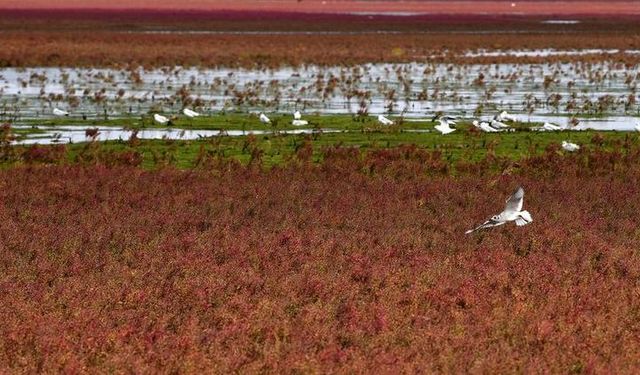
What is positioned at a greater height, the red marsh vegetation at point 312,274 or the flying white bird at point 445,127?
the red marsh vegetation at point 312,274

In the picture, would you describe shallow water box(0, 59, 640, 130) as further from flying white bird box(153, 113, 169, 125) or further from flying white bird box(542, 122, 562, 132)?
flying white bird box(153, 113, 169, 125)

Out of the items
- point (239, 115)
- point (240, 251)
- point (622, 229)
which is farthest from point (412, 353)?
point (239, 115)

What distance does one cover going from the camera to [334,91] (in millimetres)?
38875

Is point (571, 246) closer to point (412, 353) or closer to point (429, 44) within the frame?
point (412, 353)

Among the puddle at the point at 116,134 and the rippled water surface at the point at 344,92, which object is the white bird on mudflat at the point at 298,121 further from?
the rippled water surface at the point at 344,92

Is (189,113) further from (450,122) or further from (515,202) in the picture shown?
(515,202)

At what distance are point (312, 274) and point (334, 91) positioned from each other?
2714cm

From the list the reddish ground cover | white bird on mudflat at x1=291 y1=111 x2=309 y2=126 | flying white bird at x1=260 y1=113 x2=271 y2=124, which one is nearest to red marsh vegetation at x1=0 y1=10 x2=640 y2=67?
the reddish ground cover

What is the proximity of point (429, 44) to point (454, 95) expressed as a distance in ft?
126

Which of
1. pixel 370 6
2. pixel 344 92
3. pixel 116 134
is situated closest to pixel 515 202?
pixel 116 134

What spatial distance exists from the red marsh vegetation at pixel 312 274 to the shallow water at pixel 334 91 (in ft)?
37.8

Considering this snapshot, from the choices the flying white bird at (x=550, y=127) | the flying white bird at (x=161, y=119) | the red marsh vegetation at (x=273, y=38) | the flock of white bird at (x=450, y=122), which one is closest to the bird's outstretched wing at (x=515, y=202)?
the flock of white bird at (x=450, y=122)

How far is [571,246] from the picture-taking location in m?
13.5

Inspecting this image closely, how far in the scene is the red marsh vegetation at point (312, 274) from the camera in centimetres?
935
